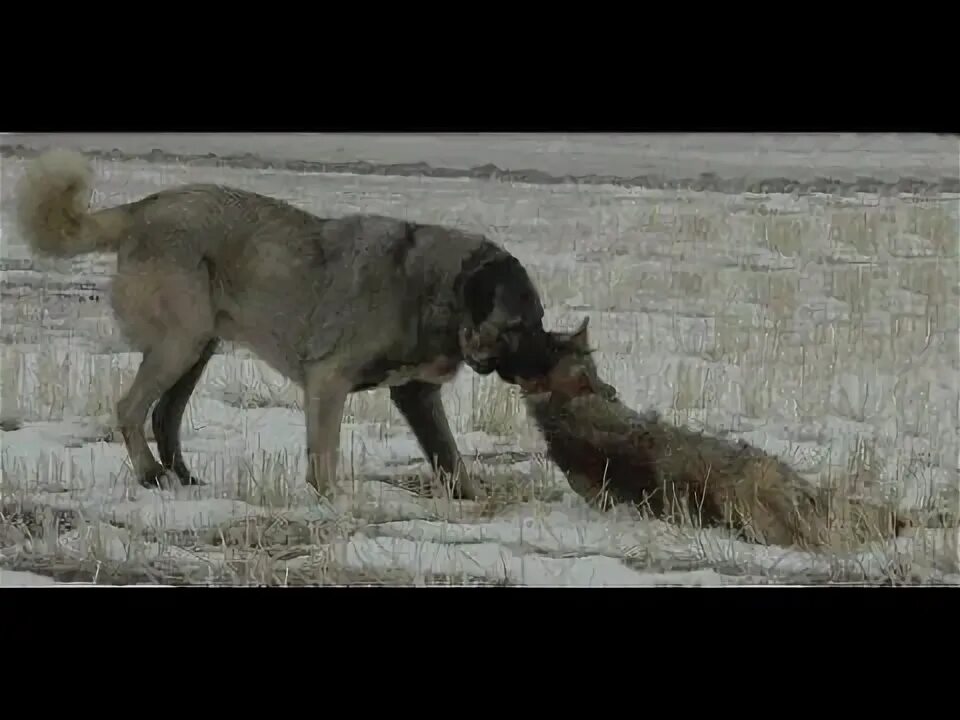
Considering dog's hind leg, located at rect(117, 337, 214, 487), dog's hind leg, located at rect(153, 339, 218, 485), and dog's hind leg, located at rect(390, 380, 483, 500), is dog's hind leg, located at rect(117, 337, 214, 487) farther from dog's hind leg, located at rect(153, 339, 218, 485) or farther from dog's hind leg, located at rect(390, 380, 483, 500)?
dog's hind leg, located at rect(390, 380, 483, 500)

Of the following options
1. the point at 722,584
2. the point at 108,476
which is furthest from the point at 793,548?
the point at 108,476

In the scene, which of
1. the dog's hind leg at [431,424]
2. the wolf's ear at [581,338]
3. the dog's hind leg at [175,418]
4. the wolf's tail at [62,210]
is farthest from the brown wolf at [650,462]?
the wolf's tail at [62,210]

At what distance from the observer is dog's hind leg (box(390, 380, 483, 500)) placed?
7.15 ft

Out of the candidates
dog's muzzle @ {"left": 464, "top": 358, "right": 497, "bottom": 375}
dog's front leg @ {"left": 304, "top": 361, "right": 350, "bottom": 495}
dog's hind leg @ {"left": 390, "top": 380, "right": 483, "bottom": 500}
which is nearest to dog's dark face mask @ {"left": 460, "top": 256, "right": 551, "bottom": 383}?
dog's muzzle @ {"left": 464, "top": 358, "right": 497, "bottom": 375}

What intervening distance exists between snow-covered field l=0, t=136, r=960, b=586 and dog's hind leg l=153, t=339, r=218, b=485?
0.09 ft

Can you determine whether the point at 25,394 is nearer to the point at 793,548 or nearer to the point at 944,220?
the point at 793,548

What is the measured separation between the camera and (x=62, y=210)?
2.22 metres

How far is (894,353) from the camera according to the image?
223 centimetres

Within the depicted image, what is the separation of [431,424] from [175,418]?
1.94 ft

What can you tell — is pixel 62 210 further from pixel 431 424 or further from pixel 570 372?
pixel 570 372

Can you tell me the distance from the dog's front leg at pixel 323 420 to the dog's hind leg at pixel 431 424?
0.13 meters

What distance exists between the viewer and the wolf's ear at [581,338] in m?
2.18

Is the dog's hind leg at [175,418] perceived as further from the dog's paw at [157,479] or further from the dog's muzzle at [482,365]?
the dog's muzzle at [482,365]

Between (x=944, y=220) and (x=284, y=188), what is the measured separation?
154 centimetres
